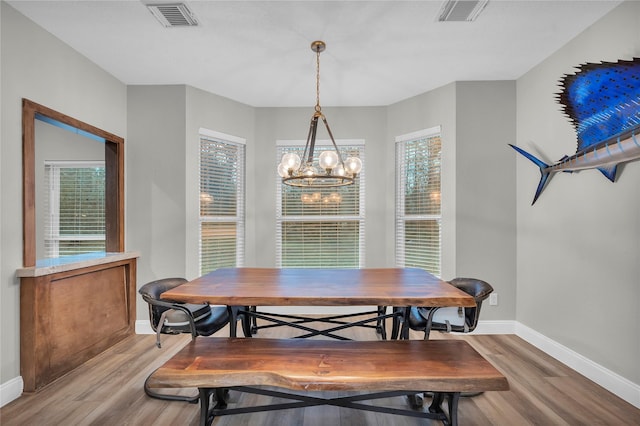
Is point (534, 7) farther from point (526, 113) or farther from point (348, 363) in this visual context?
point (348, 363)

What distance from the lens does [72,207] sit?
4680mm

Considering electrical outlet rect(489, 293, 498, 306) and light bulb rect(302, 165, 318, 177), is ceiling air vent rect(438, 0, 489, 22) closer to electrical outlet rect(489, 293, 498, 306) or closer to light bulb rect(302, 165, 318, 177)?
light bulb rect(302, 165, 318, 177)

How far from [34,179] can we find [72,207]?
243 centimetres

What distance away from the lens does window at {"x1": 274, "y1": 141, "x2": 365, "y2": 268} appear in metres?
4.45

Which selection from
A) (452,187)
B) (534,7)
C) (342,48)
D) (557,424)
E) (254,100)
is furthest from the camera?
(254,100)

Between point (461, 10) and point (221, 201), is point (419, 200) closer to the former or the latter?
point (461, 10)

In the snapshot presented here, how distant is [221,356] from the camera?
1867 millimetres

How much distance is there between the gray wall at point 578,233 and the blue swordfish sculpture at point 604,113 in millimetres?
172

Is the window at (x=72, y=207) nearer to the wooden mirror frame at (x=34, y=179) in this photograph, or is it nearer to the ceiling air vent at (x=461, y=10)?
the wooden mirror frame at (x=34, y=179)

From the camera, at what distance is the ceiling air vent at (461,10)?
2.32m

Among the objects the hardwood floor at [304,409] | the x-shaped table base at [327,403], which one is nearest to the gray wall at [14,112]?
the hardwood floor at [304,409]

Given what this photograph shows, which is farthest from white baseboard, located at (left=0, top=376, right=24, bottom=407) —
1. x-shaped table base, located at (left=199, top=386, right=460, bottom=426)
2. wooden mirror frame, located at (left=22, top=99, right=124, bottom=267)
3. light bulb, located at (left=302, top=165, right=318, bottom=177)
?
light bulb, located at (left=302, top=165, right=318, bottom=177)

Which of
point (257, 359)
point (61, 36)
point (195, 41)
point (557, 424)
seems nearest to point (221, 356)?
point (257, 359)

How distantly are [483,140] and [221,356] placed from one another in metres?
3.32
